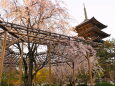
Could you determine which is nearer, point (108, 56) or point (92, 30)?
point (108, 56)

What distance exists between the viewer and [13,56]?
13.8 meters

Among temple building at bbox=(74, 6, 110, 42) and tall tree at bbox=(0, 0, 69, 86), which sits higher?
temple building at bbox=(74, 6, 110, 42)

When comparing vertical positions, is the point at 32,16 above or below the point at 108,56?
above

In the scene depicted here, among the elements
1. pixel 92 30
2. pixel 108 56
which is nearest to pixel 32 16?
pixel 108 56

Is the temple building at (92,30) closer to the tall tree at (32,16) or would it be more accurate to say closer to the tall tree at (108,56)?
the tall tree at (108,56)

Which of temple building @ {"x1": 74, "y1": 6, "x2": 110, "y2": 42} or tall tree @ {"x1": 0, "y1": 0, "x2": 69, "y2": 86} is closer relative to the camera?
tall tree @ {"x1": 0, "y1": 0, "x2": 69, "y2": 86}

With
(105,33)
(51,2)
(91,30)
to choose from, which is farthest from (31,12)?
(105,33)

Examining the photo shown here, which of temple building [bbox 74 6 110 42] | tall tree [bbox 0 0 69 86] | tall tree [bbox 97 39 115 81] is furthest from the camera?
temple building [bbox 74 6 110 42]

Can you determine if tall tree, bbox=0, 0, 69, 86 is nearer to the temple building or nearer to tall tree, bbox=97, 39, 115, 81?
tall tree, bbox=97, 39, 115, 81

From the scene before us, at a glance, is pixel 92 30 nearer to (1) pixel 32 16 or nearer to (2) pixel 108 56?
(2) pixel 108 56

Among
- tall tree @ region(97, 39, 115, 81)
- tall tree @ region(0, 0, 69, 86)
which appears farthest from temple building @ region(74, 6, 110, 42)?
tall tree @ region(0, 0, 69, 86)

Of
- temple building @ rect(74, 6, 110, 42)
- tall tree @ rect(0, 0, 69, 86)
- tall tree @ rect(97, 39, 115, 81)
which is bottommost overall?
tall tree @ rect(97, 39, 115, 81)

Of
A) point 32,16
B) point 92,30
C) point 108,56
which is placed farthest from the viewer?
point 92,30

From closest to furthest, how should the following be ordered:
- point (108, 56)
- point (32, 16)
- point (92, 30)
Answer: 1. point (32, 16)
2. point (108, 56)
3. point (92, 30)
